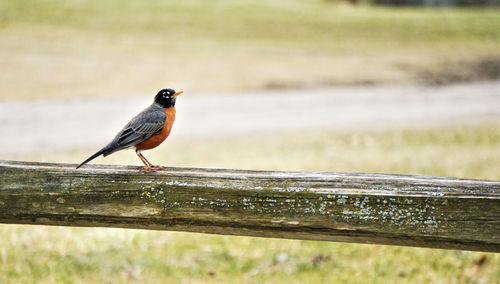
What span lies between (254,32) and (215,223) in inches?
876

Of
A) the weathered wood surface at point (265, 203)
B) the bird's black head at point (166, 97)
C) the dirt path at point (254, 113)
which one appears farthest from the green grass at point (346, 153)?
the weathered wood surface at point (265, 203)

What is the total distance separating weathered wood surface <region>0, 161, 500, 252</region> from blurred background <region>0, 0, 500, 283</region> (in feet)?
5.74

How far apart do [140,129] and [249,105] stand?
11.1 metres

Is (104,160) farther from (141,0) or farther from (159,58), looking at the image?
(141,0)

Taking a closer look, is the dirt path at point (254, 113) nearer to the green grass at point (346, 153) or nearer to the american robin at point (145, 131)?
the green grass at point (346, 153)

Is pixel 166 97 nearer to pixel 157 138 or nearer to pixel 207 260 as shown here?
pixel 157 138

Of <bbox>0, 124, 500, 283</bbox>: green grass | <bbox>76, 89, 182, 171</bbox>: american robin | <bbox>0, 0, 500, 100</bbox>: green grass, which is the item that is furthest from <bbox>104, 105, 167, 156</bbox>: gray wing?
<bbox>0, 0, 500, 100</bbox>: green grass

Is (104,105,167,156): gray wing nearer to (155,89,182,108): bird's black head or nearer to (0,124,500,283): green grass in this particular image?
(155,89,182,108): bird's black head

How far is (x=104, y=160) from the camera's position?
26.5 ft

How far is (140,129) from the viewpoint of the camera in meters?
2.89

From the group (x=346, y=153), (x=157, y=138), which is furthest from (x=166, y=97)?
(x=346, y=153)

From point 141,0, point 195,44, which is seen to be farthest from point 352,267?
point 141,0

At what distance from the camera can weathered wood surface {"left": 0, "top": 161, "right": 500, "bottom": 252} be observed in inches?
92.8

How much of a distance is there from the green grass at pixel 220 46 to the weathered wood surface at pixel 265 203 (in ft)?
41.5
